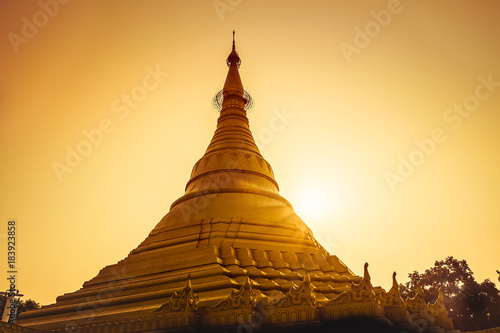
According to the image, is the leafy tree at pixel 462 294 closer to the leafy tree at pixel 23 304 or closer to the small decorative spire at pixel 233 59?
the small decorative spire at pixel 233 59

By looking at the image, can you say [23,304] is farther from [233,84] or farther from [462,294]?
[462,294]

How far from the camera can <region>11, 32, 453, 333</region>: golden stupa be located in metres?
8.98

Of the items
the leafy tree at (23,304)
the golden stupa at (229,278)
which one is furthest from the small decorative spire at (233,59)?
the leafy tree at (23,304)

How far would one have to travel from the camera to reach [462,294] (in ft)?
76.4

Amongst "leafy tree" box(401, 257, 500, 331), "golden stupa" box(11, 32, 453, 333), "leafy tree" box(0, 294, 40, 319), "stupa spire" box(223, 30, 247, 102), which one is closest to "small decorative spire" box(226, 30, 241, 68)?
"stupa spire" box(223, 30, 247, 102)

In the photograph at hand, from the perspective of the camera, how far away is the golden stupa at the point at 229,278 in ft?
29.5

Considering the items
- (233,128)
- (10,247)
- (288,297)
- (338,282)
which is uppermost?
(233,128)

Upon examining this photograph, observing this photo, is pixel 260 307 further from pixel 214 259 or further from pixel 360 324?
pixel 214 259

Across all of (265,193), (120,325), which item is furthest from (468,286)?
(120,325)

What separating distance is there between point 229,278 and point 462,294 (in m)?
17.1

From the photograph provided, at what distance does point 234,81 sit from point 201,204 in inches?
300

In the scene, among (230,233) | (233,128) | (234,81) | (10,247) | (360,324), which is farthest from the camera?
(234,81)

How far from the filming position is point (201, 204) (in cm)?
1586

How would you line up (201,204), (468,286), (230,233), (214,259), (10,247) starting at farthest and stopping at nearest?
(468,286) → (10,247) → (201,204) → (230,233) → (214,259)
